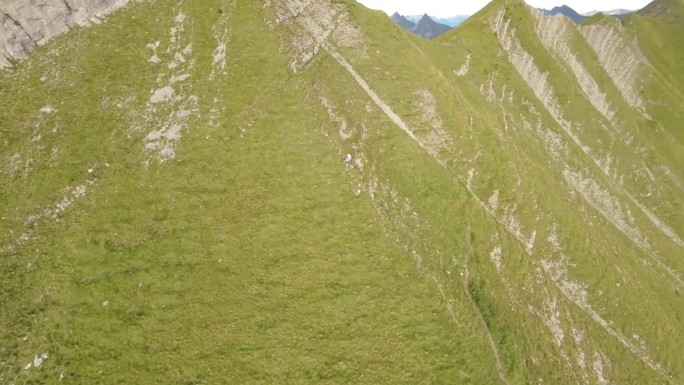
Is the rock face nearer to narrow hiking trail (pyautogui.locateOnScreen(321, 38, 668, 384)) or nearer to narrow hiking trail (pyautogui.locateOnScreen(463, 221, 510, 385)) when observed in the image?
narrow hiking trail (pyautogui.locateOnScreen(321, 38, 668, 384))

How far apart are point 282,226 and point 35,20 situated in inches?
1274

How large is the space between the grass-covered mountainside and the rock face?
1137 mm

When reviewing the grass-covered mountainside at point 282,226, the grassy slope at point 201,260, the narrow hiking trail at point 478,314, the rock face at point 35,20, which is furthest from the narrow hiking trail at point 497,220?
the rock face at point 35,20

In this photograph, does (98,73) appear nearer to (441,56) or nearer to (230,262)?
(230,262)

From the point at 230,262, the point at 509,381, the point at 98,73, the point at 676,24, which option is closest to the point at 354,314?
the point at 230,262

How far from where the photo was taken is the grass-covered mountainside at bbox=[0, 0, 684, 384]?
27.8 meters

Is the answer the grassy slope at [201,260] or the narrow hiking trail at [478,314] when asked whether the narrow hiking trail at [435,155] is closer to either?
the narrow hiking trail at [478,314]

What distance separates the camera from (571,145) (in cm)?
8988

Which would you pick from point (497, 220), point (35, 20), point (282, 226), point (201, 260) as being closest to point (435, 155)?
point (497, 220)

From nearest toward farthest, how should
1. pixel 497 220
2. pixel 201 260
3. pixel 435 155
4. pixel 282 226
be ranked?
1. pixel 201 260
2. pixel 282 226
3. pixel 435 155
4. pixel 497 220

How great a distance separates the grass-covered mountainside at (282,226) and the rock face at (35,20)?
1.14 meters

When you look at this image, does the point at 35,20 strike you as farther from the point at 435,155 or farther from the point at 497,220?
the point at 497,220

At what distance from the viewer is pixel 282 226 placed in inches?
1366

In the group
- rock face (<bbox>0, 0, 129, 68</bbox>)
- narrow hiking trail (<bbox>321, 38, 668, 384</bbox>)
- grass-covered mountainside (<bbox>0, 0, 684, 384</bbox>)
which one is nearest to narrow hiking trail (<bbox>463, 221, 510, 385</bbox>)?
grass-covered mountainside (<bbox>0, 0, 684, 384</bbox>)
